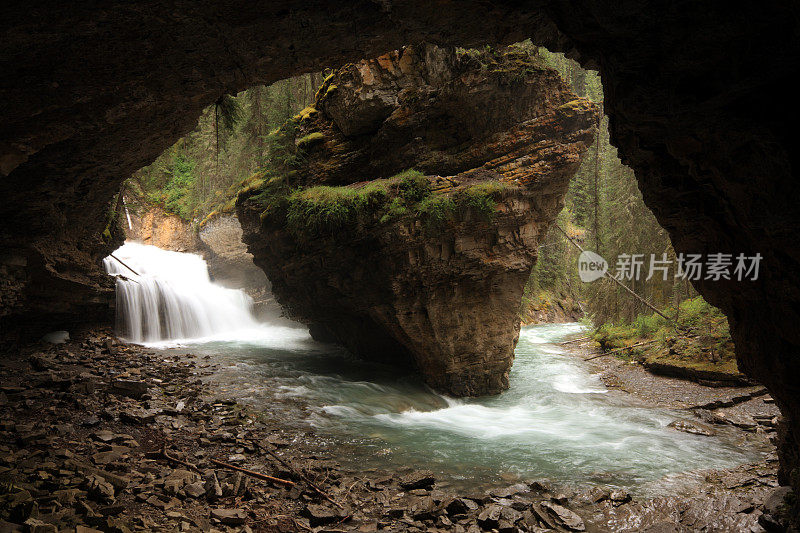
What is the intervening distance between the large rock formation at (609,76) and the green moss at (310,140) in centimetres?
658

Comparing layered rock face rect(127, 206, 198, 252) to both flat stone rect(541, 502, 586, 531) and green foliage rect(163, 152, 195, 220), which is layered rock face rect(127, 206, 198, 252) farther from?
flat stone rect(541, 502, 586, 531)

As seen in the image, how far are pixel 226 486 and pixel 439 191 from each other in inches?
297

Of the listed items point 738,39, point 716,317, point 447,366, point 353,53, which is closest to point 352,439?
point 447,366

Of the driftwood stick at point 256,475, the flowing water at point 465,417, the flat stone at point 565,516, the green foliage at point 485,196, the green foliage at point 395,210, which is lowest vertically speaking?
the flowing water at point 465,417

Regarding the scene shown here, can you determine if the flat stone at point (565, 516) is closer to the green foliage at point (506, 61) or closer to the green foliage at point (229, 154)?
the green foliage at point (229, 154)

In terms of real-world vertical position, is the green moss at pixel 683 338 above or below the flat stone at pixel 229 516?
above

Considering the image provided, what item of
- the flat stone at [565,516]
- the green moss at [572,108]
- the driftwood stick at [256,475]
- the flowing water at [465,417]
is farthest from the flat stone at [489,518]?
the green moss at [572,108]

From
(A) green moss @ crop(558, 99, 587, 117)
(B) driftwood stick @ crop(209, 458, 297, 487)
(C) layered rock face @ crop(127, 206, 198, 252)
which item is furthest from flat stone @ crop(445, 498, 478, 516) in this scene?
(C) layered rock face @ crop(127, 206, 198, 252)

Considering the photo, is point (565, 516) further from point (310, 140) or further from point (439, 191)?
point (310, 140)

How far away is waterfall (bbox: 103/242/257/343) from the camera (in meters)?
15.3

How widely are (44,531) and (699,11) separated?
619 cm

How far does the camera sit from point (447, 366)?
35.7 feet

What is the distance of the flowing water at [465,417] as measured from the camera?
22.2 feet

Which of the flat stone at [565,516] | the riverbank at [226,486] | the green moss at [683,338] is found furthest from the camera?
the green moss at [683,338]
